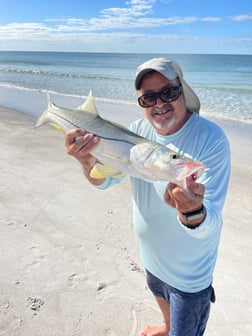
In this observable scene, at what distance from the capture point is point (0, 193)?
5727 mm

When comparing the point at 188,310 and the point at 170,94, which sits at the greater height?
the point at 170,94

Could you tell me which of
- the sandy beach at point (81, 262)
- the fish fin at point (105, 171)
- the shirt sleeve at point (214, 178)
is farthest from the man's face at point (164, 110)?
the sandy beach at point (81, 262)

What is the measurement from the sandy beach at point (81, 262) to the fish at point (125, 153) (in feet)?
5.42

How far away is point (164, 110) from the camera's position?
2.36 meters

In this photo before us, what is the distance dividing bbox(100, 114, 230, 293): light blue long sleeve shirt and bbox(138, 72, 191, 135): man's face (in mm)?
47

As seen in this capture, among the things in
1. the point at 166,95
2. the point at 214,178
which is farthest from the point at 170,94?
the point at 214,178

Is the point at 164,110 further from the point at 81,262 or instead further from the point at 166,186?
the point at 81,262

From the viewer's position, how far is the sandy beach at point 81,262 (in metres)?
3.34

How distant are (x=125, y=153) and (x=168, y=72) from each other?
609mm

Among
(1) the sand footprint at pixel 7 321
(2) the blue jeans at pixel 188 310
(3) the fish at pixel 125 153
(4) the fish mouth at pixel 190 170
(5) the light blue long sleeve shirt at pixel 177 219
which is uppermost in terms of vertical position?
(4) the fish mouth at pixel 190 170

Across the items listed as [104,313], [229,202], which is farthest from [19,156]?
[104,313]

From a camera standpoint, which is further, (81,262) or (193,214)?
(81,262)

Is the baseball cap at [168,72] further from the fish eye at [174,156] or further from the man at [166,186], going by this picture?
the fish eye at [174,156]

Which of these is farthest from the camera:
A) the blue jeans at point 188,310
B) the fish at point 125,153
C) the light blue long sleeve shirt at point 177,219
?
the blue jeans at point 188,310
